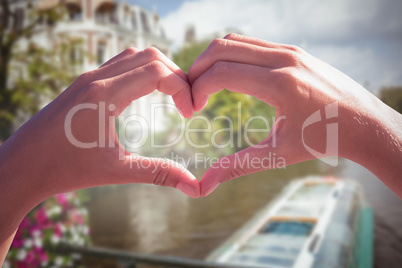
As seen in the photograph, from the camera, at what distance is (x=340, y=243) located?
15.1 ft

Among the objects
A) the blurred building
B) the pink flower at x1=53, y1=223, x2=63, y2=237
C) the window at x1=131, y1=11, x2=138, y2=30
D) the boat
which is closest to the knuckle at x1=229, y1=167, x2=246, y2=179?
the boat

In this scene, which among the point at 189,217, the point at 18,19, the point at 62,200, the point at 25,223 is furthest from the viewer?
the point at 189,217

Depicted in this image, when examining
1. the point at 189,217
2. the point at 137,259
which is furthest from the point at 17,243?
the point at 189,217

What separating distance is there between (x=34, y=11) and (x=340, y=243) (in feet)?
32.4

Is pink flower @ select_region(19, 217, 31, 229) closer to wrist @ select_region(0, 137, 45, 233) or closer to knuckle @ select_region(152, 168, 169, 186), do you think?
wrist @ select_region(0, 137, 45, 233)

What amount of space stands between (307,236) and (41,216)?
3.82m

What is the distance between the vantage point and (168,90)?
0.89 m

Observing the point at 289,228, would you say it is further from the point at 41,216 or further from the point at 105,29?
the point at 105,29

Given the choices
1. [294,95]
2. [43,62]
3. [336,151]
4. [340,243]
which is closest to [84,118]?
A: [294,95]

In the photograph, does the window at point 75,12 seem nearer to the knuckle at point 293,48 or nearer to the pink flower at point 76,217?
the pink flower at point 76,217

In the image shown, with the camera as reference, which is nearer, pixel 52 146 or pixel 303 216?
pixel 52 146

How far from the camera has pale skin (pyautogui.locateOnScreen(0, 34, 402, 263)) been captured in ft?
2.53

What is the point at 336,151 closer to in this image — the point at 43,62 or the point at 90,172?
the point at 90,172

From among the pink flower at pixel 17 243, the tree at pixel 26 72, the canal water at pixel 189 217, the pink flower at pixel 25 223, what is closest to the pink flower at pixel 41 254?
the pink flower at pixel 17 243
